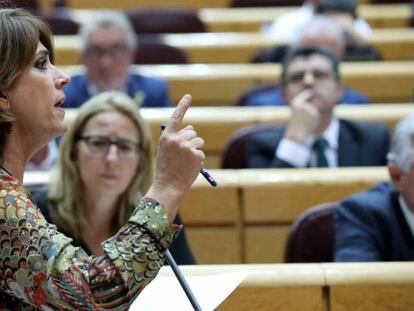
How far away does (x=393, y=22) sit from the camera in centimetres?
365

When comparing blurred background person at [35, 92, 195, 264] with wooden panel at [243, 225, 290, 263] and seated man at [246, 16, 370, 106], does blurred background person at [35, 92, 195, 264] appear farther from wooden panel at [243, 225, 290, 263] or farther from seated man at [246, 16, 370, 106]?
seated man at [246, 16, 370, 106]

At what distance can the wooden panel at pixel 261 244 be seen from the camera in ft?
6.45

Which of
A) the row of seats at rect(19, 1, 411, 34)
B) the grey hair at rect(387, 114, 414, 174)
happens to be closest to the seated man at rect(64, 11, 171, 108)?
the row of seats at rect(19, 1, 411, 34)

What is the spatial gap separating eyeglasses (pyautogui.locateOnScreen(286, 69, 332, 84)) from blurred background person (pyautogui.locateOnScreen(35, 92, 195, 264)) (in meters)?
0.76

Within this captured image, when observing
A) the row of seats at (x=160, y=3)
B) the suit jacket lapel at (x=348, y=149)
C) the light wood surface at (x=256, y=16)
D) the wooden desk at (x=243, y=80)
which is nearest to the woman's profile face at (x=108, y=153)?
the suit jacket lapel at (x=348, y=149)

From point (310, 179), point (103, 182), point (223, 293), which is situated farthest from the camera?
point (310, 179)

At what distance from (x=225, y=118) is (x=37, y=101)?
5.07 feet

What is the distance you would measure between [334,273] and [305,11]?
7.63 ft

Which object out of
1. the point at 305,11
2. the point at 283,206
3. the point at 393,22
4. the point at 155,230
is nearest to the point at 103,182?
the point at 283,206

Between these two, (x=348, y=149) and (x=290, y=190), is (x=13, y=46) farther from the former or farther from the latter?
(x=348, y=149)

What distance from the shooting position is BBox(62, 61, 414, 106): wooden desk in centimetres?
284

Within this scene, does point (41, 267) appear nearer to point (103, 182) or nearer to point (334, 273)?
point (334, 273)

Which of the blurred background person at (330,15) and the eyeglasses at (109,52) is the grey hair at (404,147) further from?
the blurred background person at (330,15)

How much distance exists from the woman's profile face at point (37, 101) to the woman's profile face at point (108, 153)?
82 cm
